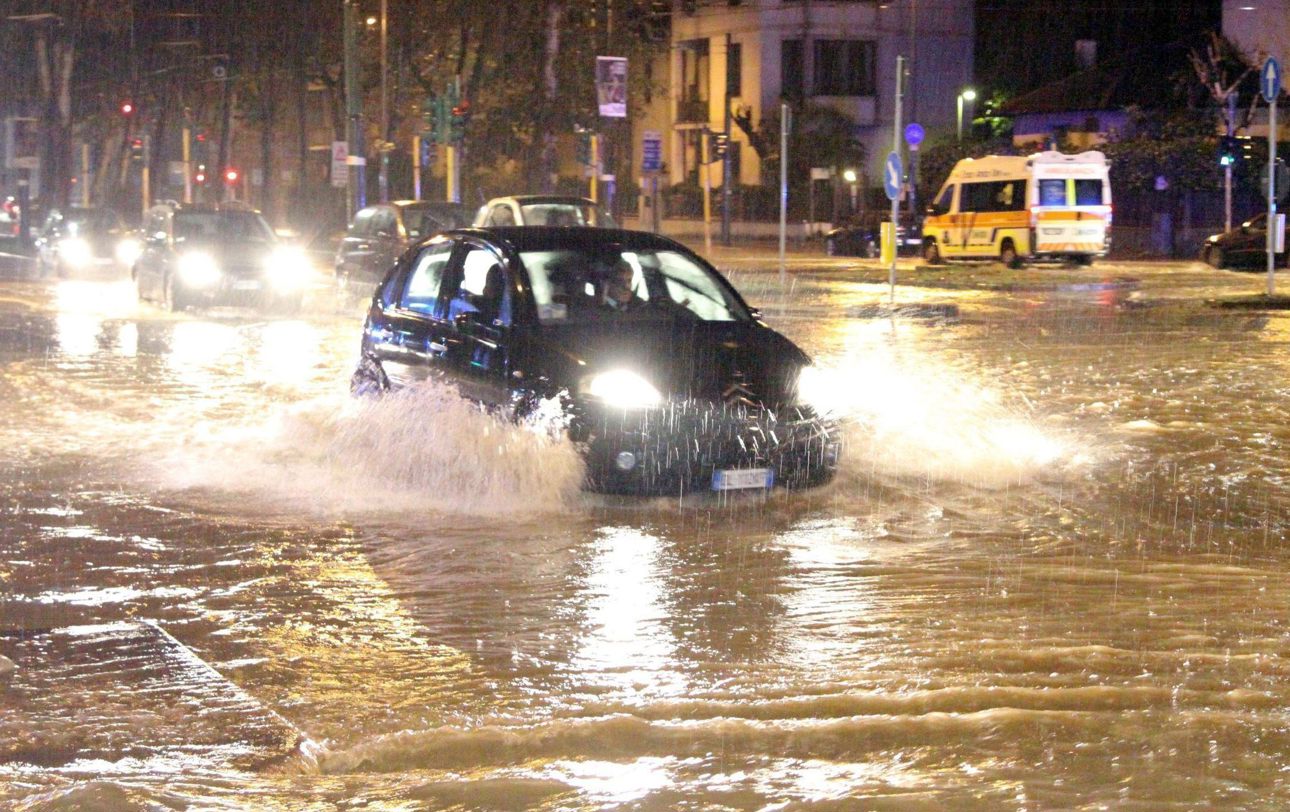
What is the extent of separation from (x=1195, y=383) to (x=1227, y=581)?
27.6ft

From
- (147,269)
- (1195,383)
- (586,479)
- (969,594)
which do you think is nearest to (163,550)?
(586,479)

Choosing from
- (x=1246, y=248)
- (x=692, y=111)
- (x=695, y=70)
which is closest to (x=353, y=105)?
(x=1246, y=248)

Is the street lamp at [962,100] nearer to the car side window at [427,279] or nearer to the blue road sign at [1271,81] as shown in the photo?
the blue road sign at [1271,81]

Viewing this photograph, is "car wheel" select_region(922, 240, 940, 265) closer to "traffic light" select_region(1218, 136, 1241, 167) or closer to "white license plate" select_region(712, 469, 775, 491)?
"traffic light" select_region(1218, 136, 1241, 167)

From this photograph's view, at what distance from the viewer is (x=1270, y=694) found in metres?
6.31

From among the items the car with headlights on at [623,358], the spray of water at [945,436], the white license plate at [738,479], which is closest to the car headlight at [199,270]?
the spray of water at [945,436]

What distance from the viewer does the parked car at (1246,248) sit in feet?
116

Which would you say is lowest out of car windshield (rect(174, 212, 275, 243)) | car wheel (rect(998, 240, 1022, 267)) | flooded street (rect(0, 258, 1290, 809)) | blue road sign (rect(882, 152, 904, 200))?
flooded street (rect(0, 258, 1290, 809))

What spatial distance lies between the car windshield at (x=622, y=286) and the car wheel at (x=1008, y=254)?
27.2 metres

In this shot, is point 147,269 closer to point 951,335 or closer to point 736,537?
point 951,335

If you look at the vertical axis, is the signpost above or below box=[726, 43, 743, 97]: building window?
below

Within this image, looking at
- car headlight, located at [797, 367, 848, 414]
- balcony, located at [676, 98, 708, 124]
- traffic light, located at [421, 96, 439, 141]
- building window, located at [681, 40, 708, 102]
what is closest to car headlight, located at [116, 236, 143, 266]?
traffic light, located at [421, 96, 439, 141]

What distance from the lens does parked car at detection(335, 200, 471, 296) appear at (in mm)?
26750

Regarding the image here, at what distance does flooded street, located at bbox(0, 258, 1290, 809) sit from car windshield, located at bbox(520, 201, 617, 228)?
10533 millimetres
